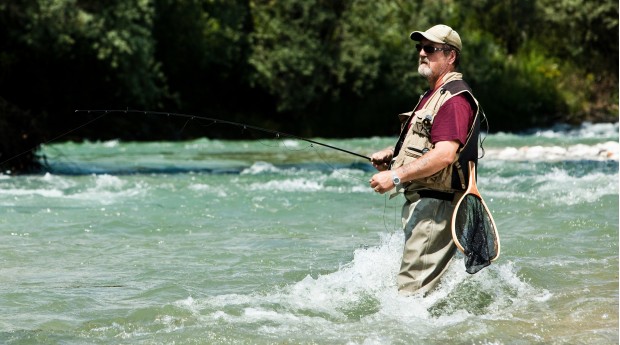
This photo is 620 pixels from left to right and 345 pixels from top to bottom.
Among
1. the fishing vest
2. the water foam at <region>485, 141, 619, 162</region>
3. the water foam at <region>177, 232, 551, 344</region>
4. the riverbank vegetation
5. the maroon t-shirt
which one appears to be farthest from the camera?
the riverbank vegetation

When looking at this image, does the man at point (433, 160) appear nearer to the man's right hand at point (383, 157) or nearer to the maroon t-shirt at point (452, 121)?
the maroon t-shirt at point (452, 121)

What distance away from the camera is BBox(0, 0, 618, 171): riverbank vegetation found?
28.7 m

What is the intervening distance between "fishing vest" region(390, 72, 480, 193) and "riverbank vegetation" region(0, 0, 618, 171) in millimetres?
21863

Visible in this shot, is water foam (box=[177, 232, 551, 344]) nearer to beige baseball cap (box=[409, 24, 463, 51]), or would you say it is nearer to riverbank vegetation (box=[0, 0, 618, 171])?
beige baseball cap (box=[409, 24, 463, 51])

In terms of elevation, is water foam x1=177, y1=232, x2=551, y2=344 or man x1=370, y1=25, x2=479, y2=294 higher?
man x1=370, y1=25, x2=479, y2=294

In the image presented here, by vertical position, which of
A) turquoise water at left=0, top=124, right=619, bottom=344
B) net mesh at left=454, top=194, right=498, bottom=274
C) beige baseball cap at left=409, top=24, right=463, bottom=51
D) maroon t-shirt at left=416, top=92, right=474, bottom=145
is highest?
beige baseball cap at left=409, top=24, right=463, bottom=51

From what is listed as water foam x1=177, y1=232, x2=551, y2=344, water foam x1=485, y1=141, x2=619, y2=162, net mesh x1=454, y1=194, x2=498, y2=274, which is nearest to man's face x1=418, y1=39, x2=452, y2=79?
net mesh x1=454, y1=194, x2=498, y2=274

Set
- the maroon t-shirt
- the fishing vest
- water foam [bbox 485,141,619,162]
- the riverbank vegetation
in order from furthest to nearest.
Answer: the riverbank vegetation < water foam [bbox 485,141,619,162] < the fishing vest < the maroon t-shirt

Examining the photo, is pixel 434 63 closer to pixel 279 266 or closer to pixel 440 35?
pixel 440 35

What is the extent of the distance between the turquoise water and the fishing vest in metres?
0.59

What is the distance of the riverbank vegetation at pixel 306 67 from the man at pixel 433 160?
2180 centimetres

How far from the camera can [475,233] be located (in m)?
5.37

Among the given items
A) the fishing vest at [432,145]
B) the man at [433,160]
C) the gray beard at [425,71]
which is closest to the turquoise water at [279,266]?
the man at [433,160]

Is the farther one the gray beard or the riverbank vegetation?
the riverbank vegetation
